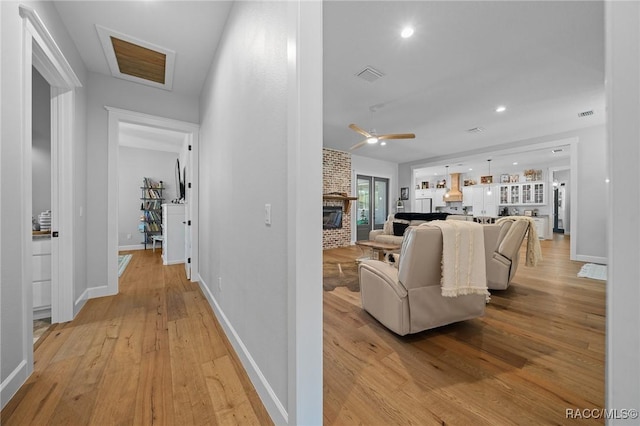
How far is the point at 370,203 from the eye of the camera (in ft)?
27.1

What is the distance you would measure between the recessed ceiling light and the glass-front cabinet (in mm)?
9503

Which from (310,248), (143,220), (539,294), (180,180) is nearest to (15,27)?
(310,248)

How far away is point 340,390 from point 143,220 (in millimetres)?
7189

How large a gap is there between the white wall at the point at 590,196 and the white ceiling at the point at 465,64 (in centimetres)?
35

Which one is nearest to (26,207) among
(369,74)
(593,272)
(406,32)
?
(406,32)

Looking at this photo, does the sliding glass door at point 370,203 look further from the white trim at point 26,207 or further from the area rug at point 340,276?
the white trim at point 26,207

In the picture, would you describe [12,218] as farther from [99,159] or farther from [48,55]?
[99,159]

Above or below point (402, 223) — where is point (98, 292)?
below

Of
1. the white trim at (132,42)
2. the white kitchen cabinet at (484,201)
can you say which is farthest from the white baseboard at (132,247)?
the white kitchen cabinet at (484,201)

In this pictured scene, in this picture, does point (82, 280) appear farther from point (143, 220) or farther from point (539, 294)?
point (539, 294)

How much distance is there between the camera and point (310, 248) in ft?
3.37

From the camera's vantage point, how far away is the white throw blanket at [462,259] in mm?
1824

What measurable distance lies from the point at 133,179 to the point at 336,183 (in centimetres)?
563

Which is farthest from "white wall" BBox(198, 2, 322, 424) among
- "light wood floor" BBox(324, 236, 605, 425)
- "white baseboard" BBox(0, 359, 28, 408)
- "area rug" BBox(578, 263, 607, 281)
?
"area rug" BBox(578, 263, 607, 281)
